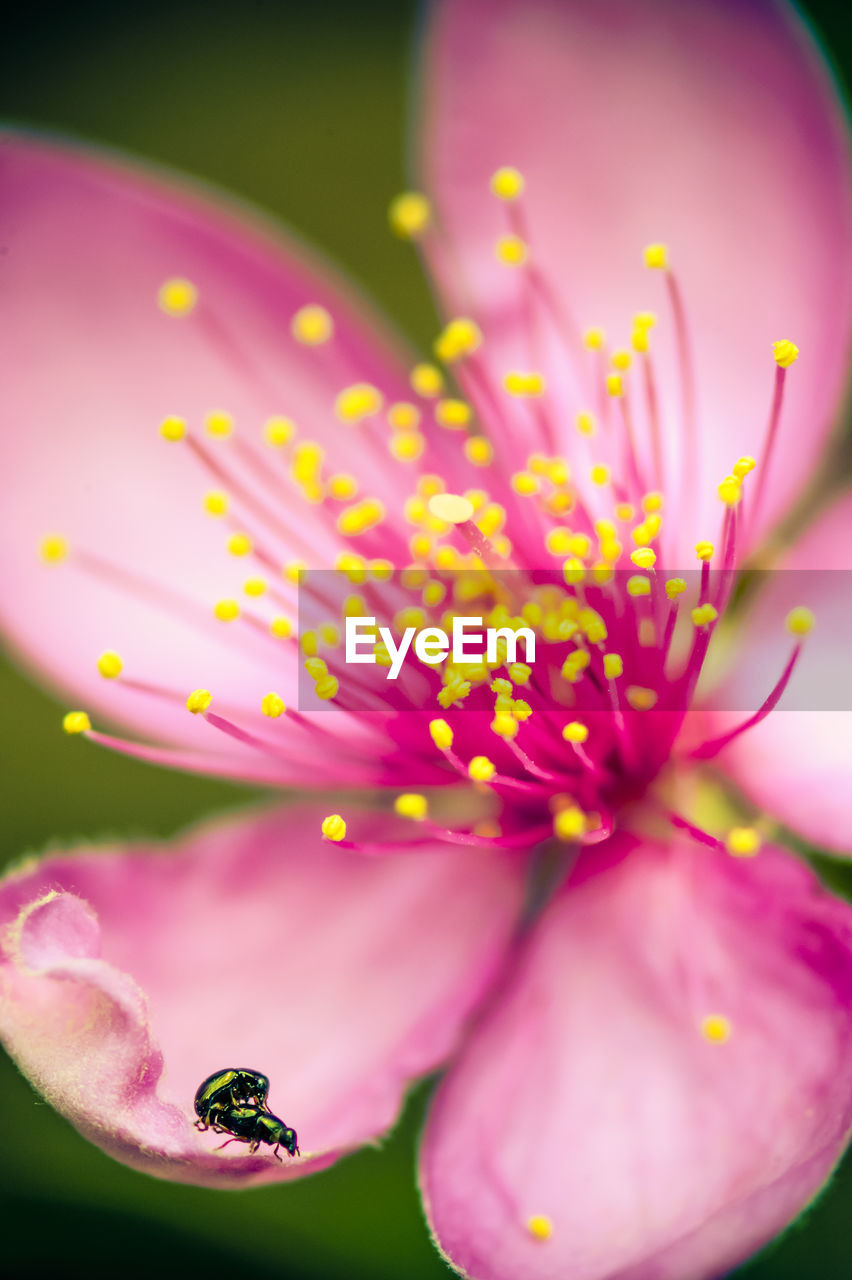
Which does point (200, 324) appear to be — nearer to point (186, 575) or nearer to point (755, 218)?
point (186, 575)

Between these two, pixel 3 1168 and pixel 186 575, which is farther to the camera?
pixel 186 575

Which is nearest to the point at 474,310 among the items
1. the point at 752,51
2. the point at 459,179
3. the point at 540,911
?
the point at 459,179

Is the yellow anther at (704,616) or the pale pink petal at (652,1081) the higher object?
the yellow anther at (704,616)

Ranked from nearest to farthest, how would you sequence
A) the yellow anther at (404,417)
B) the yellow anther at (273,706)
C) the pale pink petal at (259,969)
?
the pale pink petal at (259,969)
the yellow anther at (273,706)
the yellow anther at (404,417)

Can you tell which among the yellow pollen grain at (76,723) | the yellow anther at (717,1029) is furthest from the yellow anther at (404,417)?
the yellow anther at (717,1029)

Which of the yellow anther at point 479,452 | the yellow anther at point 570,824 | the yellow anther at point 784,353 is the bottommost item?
the yellow anther at point 570,824

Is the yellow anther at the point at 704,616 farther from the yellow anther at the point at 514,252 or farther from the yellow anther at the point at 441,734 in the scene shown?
the yellow anther at the point at 514,252

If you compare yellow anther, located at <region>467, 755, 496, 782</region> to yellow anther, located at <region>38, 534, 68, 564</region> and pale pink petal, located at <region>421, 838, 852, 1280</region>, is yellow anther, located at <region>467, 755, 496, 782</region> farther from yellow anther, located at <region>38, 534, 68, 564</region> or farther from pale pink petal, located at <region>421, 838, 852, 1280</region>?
yellow anther, located at <region>38, 534, 68, 564</region>
